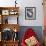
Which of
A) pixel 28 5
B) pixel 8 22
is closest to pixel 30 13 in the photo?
pixel 28 5

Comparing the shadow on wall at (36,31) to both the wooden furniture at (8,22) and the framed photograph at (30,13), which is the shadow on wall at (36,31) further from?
the framed photograph at (30,13)

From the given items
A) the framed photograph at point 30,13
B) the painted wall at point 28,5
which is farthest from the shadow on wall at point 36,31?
the framed photograph at point 30,13

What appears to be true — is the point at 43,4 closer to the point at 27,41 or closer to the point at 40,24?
the point at 40,24

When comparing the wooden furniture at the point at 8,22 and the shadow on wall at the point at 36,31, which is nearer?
the wooden furniture at the point at 8,22

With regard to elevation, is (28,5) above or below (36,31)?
above

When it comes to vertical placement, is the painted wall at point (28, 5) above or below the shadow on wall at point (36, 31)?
above

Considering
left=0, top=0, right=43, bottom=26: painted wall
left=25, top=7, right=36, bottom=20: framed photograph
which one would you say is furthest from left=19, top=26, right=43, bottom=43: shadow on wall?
left=25, top=7, right=36, bottom=20: framed photograph

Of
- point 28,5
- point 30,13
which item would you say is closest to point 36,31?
point 30,13

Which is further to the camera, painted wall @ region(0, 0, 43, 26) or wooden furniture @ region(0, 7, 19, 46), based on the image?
painted wall @ region(0, 0, 43, 26)

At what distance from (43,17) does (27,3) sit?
2.50 ft

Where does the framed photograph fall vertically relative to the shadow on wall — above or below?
above

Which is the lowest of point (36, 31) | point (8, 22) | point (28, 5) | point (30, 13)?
point (36, 31)

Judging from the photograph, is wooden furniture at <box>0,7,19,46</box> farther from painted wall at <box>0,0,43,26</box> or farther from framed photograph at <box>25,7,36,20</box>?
framed photograph at <box>25,7,36,20</box>

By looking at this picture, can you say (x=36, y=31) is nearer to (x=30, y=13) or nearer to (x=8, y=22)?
(x=30, y=13)
